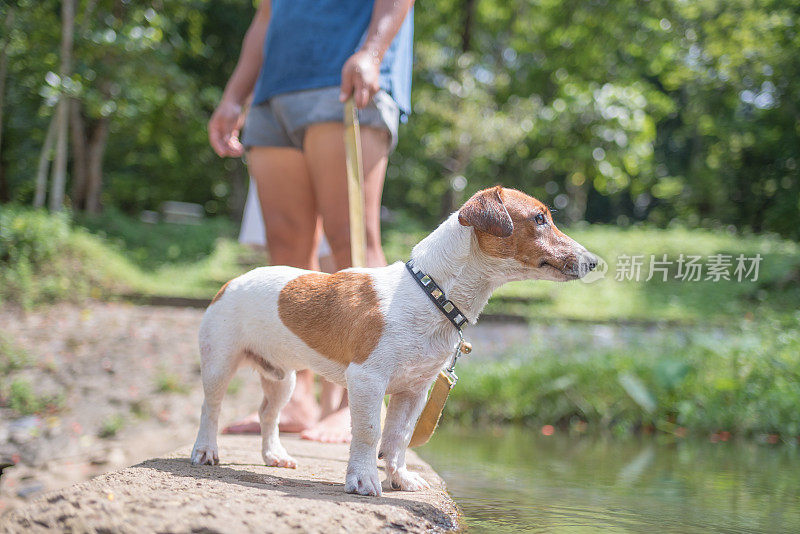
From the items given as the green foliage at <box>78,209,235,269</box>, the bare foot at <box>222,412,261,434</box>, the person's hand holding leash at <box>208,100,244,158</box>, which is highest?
the person's hand holding leash at <box>208,100,244,158</box>

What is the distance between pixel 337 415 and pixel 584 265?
5.20 ft

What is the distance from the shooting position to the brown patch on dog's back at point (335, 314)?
7.16ft

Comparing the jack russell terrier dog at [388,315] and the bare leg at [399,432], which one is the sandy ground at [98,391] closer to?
the jack russell terrier dog at [388,315]

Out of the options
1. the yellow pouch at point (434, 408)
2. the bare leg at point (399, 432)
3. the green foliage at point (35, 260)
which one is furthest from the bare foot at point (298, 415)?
the green foliage at point (35, 260)

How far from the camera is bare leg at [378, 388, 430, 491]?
2377 millimetres

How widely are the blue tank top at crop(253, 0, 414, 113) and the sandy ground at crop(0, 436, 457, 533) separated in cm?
169

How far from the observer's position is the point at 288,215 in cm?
345

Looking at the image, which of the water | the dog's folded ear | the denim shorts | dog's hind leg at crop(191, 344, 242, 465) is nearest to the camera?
the dog's folded ear

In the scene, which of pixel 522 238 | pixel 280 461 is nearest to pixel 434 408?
pixel 280 461

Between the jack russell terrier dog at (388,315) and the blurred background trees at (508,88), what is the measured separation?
8437 millimetres

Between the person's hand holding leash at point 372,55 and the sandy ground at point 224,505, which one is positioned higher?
the person's hand holding leash at point 372,55

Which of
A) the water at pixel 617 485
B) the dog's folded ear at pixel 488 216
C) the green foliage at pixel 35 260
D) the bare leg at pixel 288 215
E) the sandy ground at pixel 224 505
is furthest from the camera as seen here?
the green foliage at pixel 35 260

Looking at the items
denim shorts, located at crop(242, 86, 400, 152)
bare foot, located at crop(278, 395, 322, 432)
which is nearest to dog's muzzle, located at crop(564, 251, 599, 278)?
denim shorts, located at crop(242, 86, 400, 152)

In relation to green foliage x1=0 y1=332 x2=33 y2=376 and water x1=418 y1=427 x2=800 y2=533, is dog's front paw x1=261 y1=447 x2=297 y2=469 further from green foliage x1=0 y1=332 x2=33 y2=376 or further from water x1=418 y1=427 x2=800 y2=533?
green foliage x1=0 y1=332 x2=33 y2=376
